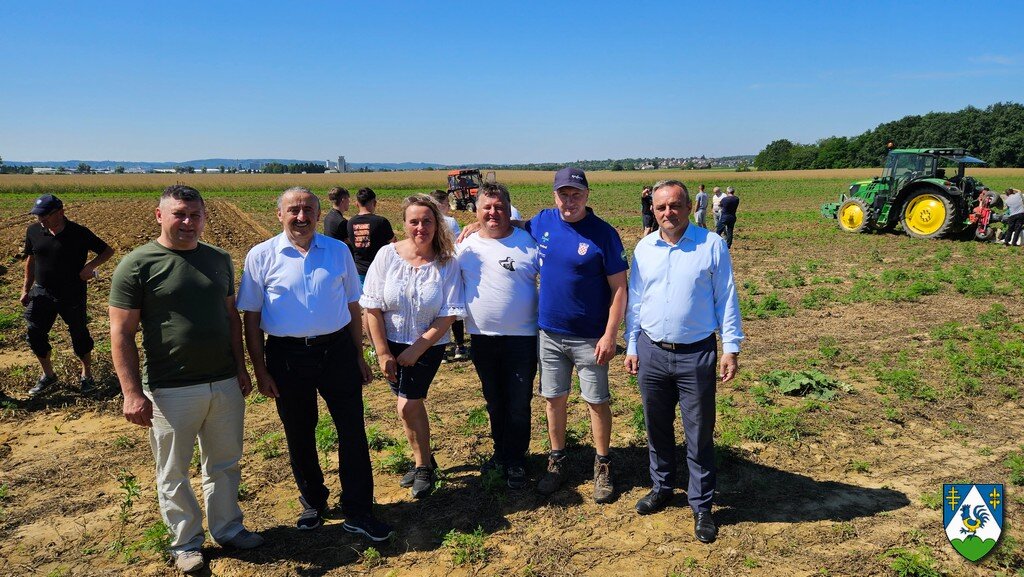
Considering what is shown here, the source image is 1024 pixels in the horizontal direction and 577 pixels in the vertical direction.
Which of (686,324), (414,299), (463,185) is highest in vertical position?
(463,185)

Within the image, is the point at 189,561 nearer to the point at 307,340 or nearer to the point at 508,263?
the point at 307,340

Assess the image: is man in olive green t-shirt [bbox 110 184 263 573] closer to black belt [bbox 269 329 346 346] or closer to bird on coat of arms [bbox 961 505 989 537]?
black belt [bbox 269 329 346 346]

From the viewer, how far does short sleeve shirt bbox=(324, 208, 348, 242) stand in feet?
21.6

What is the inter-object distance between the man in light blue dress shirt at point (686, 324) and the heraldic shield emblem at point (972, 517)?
1.40 metres

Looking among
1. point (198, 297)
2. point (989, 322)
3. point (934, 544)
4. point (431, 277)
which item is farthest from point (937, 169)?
point (198, 297)

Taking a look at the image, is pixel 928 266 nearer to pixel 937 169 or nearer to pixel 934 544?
pixel 937 169

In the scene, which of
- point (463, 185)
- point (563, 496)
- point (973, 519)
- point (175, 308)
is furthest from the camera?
point (463, 185)

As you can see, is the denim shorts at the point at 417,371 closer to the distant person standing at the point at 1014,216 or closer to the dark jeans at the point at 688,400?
the dark jeans at the point at 688,400

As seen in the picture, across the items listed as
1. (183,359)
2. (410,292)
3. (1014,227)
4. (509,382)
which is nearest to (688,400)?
(509,382)

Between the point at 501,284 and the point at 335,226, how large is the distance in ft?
11.7

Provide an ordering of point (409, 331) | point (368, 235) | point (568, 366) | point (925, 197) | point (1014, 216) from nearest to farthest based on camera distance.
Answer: point (409, 331) → point (568, 366) → point (368, 235) → point (1014, 216) → point (925, 197)

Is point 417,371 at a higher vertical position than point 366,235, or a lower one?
lower

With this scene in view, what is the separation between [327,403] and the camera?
3361mm

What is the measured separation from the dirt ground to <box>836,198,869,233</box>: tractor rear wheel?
12.2 metres
